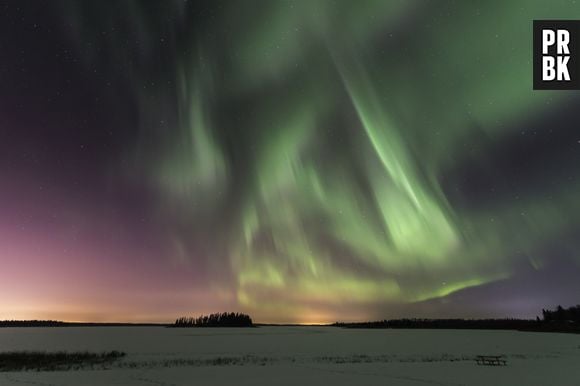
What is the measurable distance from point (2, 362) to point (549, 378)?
49.7 meters

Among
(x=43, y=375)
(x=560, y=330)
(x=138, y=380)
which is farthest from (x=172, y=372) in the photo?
(x=560, y=330)

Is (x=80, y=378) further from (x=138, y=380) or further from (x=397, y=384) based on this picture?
(x=397, y=384)

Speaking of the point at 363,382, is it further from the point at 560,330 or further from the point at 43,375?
the point at 560,330

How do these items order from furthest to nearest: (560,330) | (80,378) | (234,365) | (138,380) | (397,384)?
(560,330) → (234,365) → (80,378) → (138,380) → (397,384)

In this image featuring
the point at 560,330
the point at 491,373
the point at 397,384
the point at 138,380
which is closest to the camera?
the point at 397,384

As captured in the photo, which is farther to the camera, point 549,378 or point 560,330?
point 560,330

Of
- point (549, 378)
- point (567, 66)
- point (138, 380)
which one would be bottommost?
point (549, 378)

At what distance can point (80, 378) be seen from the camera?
3625 centimetres

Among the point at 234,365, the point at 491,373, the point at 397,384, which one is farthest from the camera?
the point at 234,365

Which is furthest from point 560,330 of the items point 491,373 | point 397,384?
point 397,384

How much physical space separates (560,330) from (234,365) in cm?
19401

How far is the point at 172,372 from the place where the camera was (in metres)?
40.3

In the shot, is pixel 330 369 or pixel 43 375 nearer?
pixel 43 375

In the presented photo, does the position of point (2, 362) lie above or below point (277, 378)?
above
